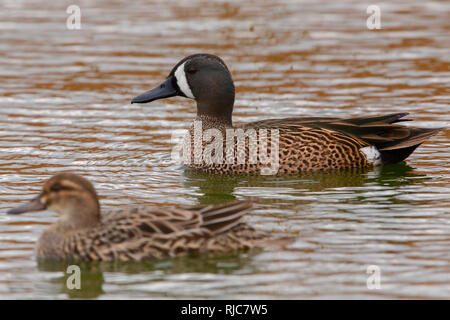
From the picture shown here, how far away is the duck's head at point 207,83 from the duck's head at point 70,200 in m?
3.86

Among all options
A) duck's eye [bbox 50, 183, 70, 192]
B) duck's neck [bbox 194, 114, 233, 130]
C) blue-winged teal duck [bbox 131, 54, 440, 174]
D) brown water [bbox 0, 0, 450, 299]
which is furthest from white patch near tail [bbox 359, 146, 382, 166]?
duck's eye [bbox 50, 183, 70, 192]

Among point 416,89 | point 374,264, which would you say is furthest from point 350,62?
point 374,264

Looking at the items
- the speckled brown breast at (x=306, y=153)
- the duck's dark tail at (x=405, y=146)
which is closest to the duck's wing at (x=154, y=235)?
the speckled brown breast at (x=306, y=153)

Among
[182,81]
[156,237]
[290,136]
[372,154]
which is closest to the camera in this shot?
[156,237]

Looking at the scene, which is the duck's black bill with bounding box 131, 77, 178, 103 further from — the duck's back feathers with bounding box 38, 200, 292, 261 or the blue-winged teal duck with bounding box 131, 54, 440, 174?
the duck's back feathers with bounding box 38, 200, 292, 261

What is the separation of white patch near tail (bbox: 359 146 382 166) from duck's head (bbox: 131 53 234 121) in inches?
65.1

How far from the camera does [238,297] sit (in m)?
7.41

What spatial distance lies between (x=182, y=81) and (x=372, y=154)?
94.1 inches

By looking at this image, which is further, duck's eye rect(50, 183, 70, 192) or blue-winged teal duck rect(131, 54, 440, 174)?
blue-winged teal duck rect(131, 54, 440, 174)

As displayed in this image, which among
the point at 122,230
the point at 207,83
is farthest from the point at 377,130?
the point at 122,230

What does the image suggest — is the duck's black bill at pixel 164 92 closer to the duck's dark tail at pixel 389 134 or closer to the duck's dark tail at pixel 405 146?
the duck's dark tail at pixel 389 134

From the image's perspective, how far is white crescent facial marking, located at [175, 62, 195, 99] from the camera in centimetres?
1201

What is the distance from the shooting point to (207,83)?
1191cm

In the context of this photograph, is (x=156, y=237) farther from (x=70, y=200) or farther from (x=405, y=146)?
(x=405, y=146)
